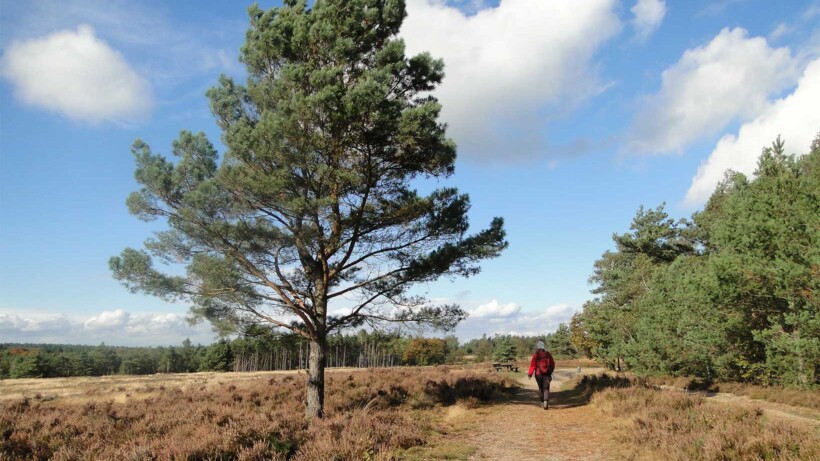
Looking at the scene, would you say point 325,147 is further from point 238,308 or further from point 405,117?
point 238,308

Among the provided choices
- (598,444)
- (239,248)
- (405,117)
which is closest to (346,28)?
(405,117)

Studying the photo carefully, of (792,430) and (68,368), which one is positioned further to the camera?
(68,368)

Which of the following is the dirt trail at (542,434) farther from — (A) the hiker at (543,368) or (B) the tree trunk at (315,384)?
(B) the tree trunk at (315,384)

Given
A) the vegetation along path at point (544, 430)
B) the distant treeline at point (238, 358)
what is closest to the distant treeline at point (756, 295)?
the vegetation along path at point (544, 430)

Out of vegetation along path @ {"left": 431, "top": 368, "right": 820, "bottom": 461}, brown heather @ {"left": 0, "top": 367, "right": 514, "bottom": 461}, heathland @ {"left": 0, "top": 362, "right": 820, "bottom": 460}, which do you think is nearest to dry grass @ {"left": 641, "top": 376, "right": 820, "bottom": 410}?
vegetation along path @ {"left": 431, "top": 368, "right": 820, "bottom": 461}

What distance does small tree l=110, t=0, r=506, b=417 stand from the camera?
10.6 meters

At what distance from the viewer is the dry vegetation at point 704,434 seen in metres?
5.79

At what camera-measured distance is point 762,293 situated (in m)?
12.5

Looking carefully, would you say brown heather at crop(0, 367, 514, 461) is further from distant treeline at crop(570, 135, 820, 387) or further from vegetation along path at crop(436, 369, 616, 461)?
distant treeline at crop(570, 135, 820, 387)

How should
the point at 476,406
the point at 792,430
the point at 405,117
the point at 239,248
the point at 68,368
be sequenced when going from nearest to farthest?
the point at 792,430
the point at 405,117
the point at 239,248
the point at 476,406
the point at 68,368

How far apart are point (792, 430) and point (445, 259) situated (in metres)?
8.05

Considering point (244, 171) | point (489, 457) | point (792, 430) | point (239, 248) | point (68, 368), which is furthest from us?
point (68, 368)

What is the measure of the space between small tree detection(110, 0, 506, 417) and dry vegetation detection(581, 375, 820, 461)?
5932 millimetres

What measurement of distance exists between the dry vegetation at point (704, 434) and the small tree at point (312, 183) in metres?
5.93
